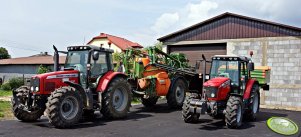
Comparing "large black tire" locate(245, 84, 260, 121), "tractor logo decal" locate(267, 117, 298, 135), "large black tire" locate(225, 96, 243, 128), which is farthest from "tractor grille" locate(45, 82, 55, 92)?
"tractor logo decal" locate(267, 117, 298, 135)

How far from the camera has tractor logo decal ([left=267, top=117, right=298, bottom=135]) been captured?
904 centimetres

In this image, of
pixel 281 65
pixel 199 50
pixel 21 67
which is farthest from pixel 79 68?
pixel 21 67

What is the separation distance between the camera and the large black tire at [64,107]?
8211 millimetres

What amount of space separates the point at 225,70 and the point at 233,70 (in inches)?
10.1

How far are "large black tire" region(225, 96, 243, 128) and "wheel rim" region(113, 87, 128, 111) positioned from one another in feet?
11.7

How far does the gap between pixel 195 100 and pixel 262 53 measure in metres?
7.67

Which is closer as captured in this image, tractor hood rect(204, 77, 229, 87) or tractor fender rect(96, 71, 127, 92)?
tractor hood rect(204, 77, 229, 87)

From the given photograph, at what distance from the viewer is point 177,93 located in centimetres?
1348

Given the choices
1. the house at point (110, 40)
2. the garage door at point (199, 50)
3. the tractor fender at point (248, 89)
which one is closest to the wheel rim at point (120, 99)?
the tractor fender at point (248, 89)

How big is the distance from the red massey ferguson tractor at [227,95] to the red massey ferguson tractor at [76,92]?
2378mm

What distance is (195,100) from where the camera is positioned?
9.28 meters

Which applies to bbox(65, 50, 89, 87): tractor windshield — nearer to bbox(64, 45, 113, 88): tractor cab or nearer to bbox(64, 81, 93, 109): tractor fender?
bbox(64, 45, 113, 88): tractor cab

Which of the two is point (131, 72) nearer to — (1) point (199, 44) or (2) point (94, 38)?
(1) point (199, 44)

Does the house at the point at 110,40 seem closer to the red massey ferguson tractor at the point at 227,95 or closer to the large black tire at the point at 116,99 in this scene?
the large black tire at the point at 116,99
